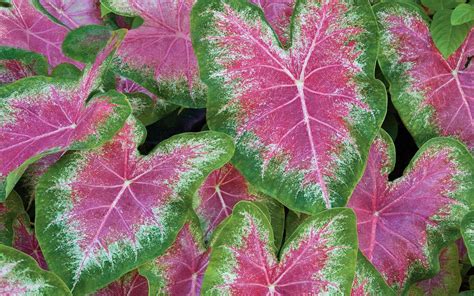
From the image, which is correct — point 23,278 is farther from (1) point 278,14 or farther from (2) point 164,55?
(1) point 278,14

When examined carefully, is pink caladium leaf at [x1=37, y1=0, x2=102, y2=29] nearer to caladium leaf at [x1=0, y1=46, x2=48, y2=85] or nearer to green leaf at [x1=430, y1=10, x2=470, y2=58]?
caladium leaf at [x1=0, y1=46, x2=48, y2=85]

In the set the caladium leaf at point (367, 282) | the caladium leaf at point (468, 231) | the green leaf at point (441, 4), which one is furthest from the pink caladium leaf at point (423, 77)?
the caladium leaf at point (367, 282)

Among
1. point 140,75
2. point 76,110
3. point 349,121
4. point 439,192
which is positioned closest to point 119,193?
point 76,110

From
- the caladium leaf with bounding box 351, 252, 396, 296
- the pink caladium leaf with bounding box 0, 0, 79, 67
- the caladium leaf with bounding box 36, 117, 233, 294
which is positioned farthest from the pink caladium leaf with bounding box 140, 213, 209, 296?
the pink caladium leaf with bounding box 0, 0, 79, 67

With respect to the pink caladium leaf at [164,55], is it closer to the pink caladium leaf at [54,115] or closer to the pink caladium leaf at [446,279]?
the pink caladium leaf at [54,115]

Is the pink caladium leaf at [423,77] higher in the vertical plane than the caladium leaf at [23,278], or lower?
higher

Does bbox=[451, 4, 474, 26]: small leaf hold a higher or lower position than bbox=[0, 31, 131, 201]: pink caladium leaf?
higher

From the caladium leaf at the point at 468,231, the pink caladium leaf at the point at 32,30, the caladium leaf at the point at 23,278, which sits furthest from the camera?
the pink caladium leaf at the point at 32,30
